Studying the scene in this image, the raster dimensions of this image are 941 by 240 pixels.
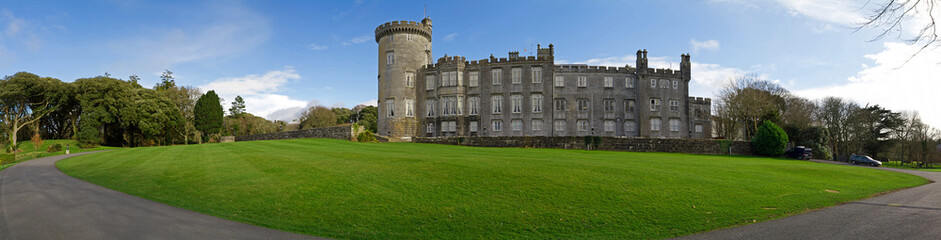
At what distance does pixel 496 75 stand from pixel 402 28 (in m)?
12.6

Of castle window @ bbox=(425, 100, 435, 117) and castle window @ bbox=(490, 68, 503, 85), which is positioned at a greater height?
castle window @ bbox=(490, 68, 503, 85)

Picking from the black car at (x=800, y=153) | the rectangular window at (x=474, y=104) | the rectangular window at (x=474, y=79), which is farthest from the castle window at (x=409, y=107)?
the black car at (x=800, y=153)

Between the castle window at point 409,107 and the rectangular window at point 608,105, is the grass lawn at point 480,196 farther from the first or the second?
the rectangular window at point 608,105

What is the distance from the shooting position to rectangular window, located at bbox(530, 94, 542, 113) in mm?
44844

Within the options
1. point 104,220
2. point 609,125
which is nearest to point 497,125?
point 609,125

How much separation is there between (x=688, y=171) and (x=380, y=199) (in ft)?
39.0

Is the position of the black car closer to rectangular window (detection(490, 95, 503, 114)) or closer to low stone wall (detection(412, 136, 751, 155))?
low stone wall (detection(412, 136, 751, 155))

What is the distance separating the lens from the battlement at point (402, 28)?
1864 inches

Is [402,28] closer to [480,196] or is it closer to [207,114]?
[207,114]

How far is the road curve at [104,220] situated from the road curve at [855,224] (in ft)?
29.2

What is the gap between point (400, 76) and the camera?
47.4 meters

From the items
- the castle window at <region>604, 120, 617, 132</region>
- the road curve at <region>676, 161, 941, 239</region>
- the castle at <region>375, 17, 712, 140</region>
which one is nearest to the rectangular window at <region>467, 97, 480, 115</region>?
the castle at <region>375, 17, 712, 140</region>

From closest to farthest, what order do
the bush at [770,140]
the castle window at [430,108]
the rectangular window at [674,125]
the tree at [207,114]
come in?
the bush at [770,140]
the castle window at [430,108]
the rectangular window at [674,125]
the tree at [207,114]

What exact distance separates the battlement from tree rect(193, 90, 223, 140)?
30307mm
